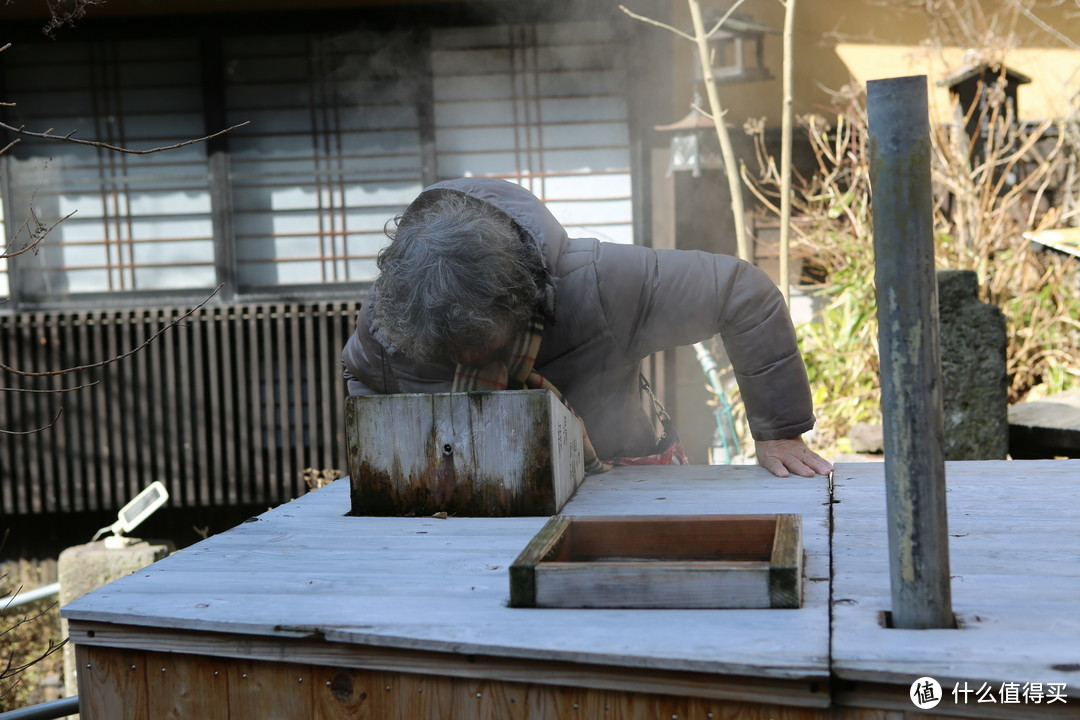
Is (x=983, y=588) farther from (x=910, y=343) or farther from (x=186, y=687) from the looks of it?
(x=186, y=687)

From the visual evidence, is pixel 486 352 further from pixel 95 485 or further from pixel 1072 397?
pixel 95 485

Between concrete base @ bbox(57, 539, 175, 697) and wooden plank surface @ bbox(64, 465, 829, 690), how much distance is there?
3.85 metres

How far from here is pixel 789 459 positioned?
8.13 ft

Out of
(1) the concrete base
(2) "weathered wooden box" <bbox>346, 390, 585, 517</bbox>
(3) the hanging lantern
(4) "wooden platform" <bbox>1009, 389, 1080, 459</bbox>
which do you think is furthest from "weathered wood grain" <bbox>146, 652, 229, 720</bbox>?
(3) the hanging lantern

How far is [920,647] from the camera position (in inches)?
45.8

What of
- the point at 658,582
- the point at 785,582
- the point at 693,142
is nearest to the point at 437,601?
→ the point at 658,582

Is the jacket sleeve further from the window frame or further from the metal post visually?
the window frame

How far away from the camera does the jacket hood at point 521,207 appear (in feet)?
8.10

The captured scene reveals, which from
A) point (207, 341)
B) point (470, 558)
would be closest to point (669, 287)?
point (470, 558)

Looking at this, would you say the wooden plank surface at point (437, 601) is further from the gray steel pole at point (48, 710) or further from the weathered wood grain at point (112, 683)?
the gray steel pole at point (48, 710)

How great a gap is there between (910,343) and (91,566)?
208 inches

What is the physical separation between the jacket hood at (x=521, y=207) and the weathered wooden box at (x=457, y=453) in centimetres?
52

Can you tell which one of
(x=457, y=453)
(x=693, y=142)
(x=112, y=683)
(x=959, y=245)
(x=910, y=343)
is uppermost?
(x=693, y=142)

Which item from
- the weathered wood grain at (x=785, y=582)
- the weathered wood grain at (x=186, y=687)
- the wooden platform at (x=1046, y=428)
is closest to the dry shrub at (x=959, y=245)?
the wooden platform at (x=1046, y=428)
